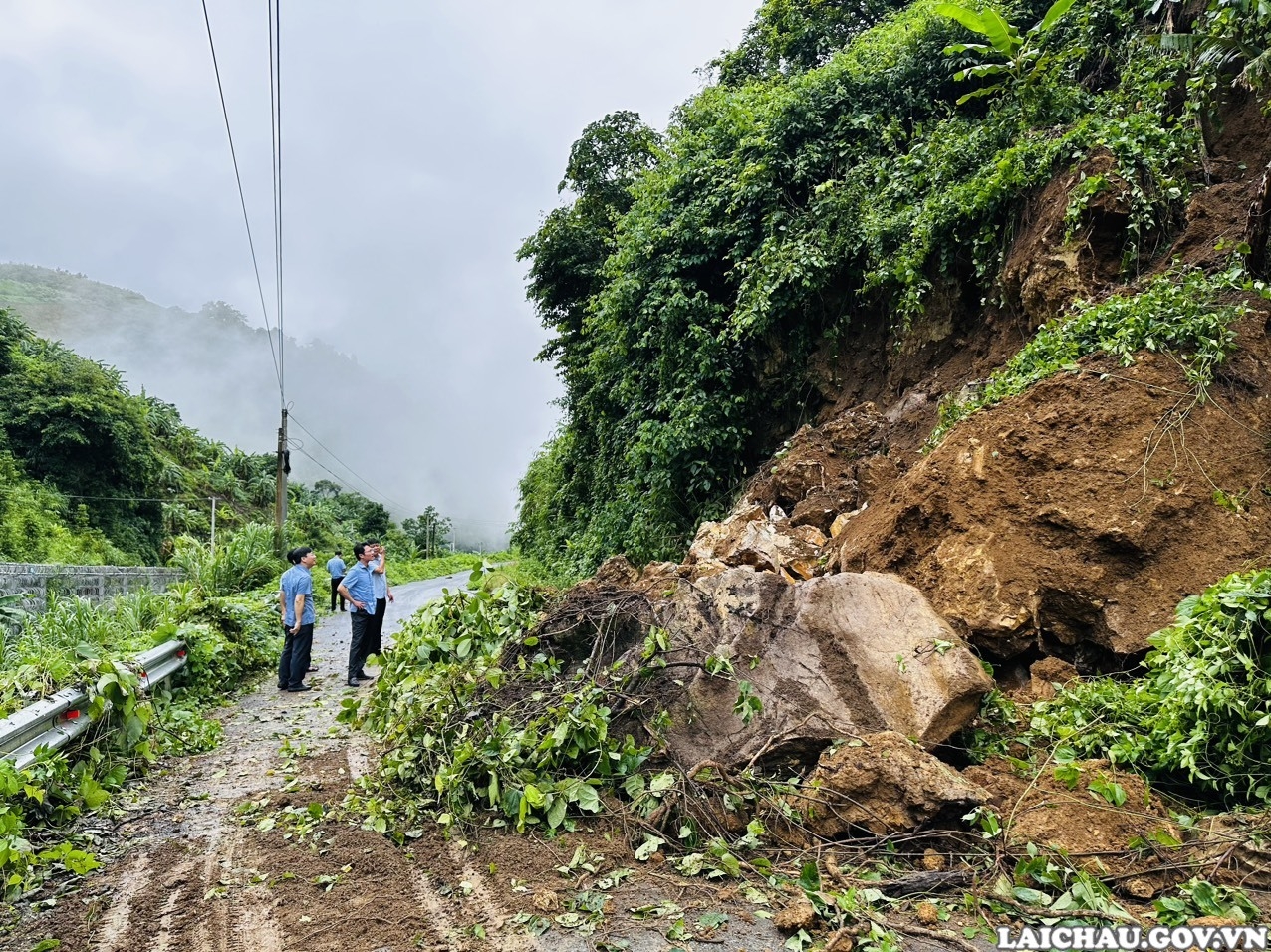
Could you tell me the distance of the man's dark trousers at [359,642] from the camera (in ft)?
29.3

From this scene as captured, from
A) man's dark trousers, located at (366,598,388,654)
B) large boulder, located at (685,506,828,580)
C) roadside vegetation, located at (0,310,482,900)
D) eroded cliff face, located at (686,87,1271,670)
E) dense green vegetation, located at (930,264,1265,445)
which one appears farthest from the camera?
man's dark trousers, located at (366,598,388,654)

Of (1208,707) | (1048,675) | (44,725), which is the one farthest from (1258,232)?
(44,725)

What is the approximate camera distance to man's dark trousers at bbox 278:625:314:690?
884 centimetres

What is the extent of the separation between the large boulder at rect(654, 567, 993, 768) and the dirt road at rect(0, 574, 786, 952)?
931 mm

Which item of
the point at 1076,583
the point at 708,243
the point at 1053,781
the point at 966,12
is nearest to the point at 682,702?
the point at 1053,781

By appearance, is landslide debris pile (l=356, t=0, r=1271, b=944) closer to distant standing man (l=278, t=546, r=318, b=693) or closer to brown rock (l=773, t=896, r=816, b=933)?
brown rock (l=773, t=896, r=816, b=933)

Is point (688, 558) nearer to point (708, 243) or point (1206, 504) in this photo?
point (1206, 504)

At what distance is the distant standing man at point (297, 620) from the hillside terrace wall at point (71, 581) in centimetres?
476

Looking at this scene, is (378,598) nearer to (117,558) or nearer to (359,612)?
(359,612)

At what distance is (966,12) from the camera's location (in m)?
3.88

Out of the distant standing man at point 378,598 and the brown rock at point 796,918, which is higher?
the distant standing man at point 378,598

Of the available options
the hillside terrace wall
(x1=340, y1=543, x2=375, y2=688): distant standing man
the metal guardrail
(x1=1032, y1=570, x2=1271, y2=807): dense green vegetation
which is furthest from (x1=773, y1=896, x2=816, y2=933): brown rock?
the hillside terrace wall

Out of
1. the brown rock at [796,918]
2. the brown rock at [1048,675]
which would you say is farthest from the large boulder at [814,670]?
the brown rock at [796,918]

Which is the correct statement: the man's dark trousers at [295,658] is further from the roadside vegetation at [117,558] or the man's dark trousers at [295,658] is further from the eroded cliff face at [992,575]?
the eroded cliff face at [992,575]
